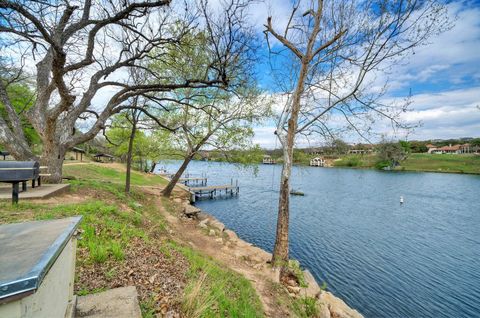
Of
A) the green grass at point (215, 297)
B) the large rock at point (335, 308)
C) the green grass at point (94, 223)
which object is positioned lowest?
the large rock at point (335, 308)

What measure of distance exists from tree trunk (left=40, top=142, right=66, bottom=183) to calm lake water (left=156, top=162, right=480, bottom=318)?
9775mm

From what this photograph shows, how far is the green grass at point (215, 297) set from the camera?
10.9 feet

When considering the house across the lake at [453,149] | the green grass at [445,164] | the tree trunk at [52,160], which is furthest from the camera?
the house across the lake at [453,149]

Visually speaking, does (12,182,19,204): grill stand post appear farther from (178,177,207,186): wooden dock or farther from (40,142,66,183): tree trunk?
(178,177,207,186): wooden dock

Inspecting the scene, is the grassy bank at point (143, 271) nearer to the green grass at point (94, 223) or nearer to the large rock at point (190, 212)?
the green grass at point (94, 223)

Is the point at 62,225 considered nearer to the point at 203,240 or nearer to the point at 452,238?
the point at 203,240

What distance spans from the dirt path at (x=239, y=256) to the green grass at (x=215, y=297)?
655mm

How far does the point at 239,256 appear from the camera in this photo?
10047 millimetres

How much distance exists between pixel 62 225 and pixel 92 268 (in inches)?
85.1

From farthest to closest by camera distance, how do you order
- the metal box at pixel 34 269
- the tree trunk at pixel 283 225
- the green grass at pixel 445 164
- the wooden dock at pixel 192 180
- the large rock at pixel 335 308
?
1. the green grass at pixel 445 164
2. the wooden dock at pixel 192 180
3. the tree trunk at pixel 283 225
4. the large rock at pixel 335 308
5. the metal box at pixel 34 269

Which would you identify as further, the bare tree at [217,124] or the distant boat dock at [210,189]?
the distant boat dock at [210,189]

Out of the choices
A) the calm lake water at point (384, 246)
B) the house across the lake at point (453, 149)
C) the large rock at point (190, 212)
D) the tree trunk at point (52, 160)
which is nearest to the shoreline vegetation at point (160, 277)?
the tree trunk at point (52, 160)

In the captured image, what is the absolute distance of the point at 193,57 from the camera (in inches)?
455

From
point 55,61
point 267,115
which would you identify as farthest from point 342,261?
point 55,61
